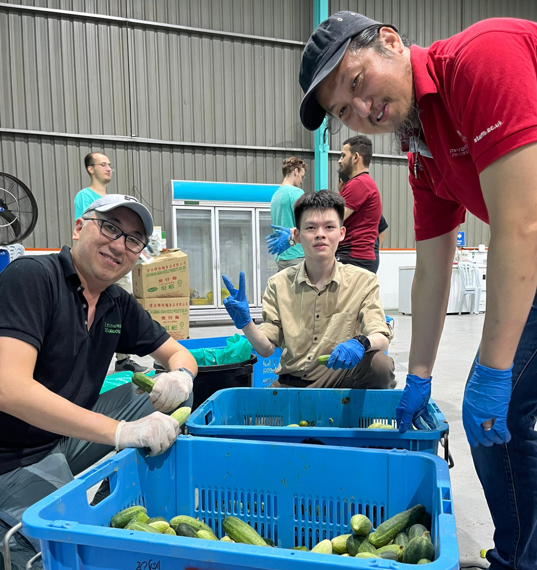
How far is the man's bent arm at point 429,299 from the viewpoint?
1.48 meters

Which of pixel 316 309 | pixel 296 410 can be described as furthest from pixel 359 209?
pixel 296 410

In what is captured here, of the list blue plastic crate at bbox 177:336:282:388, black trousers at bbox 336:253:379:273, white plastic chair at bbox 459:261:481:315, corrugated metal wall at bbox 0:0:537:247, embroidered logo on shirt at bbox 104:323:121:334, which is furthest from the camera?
white plastic chair at bbox 459:261:481:315

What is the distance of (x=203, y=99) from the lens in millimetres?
8562

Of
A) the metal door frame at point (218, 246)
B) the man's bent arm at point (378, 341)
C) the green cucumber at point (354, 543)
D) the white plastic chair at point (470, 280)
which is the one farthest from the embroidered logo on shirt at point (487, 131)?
the white plastic chair at point (470, 280)

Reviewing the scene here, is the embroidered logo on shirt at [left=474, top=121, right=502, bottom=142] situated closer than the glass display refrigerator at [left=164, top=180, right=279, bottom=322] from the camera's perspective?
Yes

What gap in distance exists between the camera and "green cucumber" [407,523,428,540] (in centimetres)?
98

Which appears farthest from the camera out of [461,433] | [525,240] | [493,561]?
[461,433]

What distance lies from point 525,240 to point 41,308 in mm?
1214

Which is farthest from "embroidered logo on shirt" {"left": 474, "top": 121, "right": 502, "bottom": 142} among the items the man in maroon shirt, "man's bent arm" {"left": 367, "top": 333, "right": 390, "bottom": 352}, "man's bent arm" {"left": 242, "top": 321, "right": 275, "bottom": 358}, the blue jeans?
the man in maroon shirt

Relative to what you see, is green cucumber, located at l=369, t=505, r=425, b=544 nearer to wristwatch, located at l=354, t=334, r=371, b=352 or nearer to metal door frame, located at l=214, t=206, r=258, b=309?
wristwatch, located at l=354, t=334, r=371, b=352

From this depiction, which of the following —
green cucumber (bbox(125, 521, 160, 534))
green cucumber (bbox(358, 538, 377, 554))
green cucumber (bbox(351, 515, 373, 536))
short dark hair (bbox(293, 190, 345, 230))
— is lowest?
green cucumber (bbox(358, 538, 377, 554))

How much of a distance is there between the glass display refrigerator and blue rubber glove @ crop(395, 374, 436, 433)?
6.50 m

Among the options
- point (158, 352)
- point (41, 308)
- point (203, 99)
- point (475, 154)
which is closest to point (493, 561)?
point (475, 154)

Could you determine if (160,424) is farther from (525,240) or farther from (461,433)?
(461,433)
